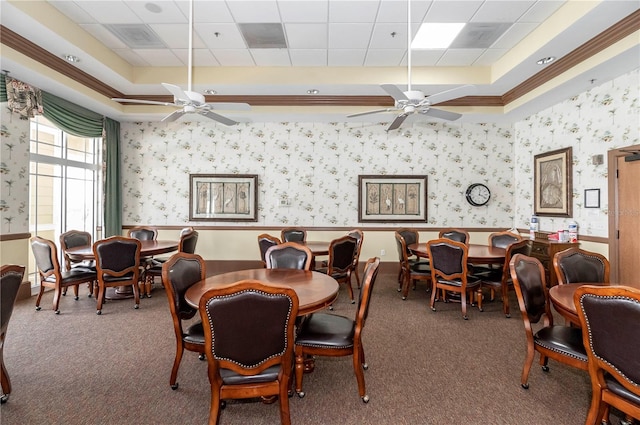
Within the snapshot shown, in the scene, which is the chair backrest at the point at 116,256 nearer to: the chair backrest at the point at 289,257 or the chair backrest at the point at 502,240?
the chair backrest at the point at 289,257

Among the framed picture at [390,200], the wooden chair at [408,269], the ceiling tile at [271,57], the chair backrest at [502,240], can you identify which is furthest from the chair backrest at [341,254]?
the ceiling tile at [271,57]

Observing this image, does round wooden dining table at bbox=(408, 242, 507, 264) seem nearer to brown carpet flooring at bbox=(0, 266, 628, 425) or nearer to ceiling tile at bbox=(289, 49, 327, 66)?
brown carpet flooring at bbox=(0, 266, 628, 425)

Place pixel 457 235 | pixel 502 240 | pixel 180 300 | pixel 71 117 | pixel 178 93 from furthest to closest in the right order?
pixel 457 235, pixel 71 117, pixel 502 240, pixel 178 93, pixel 180 300

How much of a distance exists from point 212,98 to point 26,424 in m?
4.82

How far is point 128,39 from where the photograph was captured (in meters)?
4.14

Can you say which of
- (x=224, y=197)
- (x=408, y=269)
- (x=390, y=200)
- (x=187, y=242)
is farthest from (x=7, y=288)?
(x=390, y=200)

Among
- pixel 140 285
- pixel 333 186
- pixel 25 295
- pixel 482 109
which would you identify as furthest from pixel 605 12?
pixel 25 295

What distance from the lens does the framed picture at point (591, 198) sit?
428cm

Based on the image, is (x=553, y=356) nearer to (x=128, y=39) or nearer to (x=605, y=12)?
(x=605, y=12)

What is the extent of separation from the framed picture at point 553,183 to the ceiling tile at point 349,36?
3.52 meters

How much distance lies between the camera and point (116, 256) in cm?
380

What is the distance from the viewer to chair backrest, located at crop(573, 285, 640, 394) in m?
1.48

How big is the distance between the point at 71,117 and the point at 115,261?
9.32 ft

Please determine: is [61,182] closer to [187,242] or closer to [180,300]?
[187,242]
